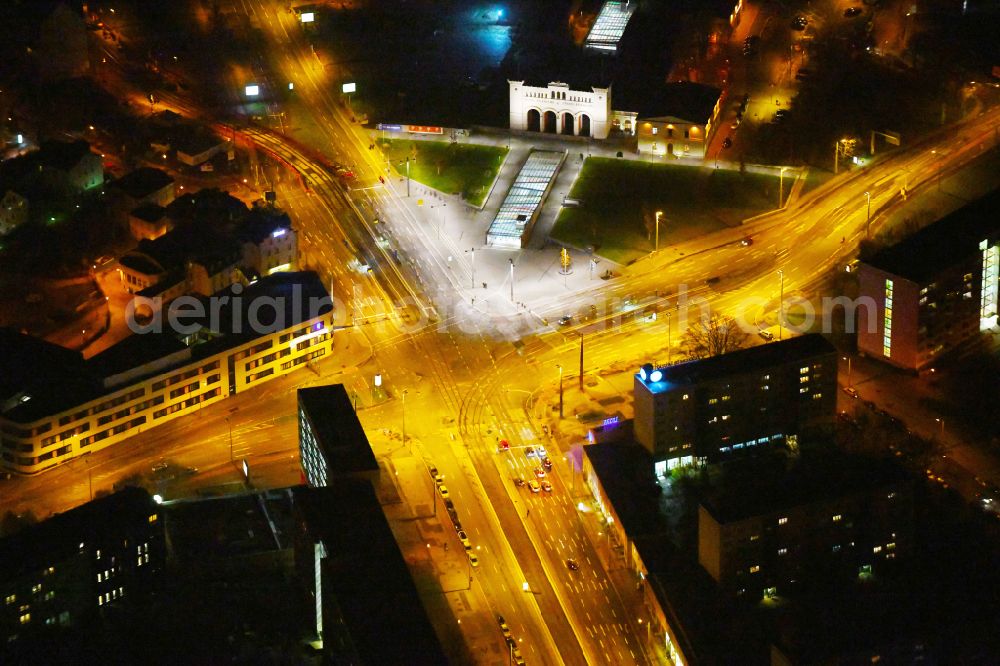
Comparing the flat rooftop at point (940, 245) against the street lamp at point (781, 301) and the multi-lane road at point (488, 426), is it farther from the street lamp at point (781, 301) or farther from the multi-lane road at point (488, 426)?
the multi-lane road at point (488, 426)

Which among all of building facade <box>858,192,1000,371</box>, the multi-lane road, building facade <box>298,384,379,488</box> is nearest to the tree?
the multi-lane road

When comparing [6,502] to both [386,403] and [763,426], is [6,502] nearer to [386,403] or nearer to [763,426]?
[386,403]

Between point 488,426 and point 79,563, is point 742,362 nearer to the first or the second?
point 488,426

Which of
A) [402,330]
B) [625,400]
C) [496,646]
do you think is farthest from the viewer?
[402,330]

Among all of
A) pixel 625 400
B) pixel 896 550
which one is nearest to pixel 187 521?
pixel 625 400

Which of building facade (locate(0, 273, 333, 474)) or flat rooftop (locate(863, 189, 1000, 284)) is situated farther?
flat rooftop (locate(863, 189, 1000, 284))

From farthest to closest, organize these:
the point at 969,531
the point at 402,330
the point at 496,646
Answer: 1. the point at 402,330
2. the point at 969,531
3. the point at 496,646

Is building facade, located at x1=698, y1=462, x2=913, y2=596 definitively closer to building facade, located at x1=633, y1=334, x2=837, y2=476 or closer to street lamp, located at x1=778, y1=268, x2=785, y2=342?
building facade, located at x1=633, y1=334, x2=837, y2=476
